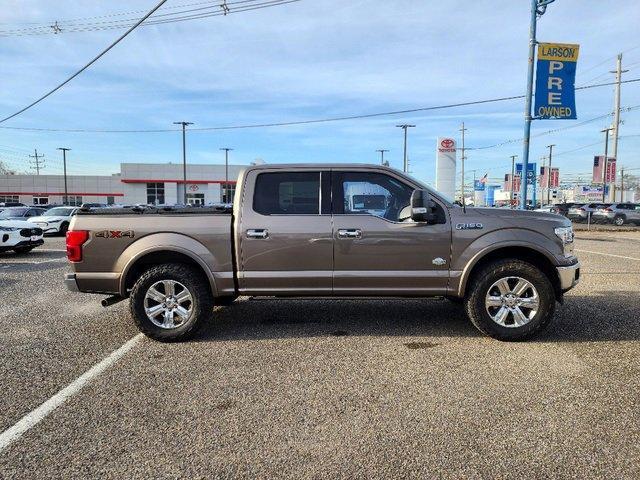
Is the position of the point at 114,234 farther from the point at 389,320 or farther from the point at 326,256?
the point at 389,320

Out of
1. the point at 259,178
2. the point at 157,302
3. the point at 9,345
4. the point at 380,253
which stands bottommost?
the point at 9,345

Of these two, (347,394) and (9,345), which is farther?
(9,345)

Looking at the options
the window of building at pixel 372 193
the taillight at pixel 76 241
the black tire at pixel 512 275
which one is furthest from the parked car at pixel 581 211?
the taillight at pixel 76 241

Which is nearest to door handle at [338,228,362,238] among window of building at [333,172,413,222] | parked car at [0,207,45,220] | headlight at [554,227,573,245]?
window of building at [333,172,413,222]

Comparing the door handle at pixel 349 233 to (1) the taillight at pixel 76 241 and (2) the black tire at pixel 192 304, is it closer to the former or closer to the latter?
(2) the black tire at pixel 192 304

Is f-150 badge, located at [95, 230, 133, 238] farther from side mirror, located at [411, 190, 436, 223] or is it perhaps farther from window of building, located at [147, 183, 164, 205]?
window of building, located at [147, 183, 164, 205]

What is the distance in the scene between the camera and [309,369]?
4.43m

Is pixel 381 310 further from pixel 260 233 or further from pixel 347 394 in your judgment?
pixel 347 394

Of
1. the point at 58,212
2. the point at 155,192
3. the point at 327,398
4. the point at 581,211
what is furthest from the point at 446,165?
the point at 155,192

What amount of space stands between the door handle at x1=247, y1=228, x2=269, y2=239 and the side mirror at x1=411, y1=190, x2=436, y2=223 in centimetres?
157

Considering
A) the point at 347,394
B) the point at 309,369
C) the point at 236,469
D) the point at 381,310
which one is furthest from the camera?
the point at 381,310

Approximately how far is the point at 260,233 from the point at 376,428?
2559mm

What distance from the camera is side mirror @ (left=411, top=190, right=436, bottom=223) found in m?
4.91

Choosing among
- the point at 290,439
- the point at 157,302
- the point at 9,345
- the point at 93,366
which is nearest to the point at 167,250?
the point at 157,302
